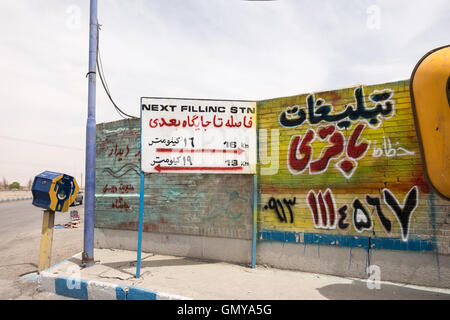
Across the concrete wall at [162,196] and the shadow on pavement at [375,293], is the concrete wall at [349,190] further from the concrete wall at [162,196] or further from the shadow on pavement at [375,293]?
the concrete wall at [162,196]

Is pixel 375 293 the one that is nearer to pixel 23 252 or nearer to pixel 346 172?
pixel 346 172

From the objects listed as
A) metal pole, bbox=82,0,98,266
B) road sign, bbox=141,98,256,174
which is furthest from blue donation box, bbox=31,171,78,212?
road sign, bbox=141,98,256,174

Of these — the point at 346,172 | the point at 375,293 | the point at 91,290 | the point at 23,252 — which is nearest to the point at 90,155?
the point at 91,290

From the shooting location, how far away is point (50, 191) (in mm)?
5156

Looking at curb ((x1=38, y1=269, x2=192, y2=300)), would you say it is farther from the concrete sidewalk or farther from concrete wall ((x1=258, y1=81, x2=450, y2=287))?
concrete wall ((x1=258, y1=81, x2=450, y2=287))

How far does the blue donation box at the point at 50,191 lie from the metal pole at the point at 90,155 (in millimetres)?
405

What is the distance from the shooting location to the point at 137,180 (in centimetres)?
663

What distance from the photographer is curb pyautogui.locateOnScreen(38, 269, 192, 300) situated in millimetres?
4043

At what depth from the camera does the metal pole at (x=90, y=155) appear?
544 centimetres
